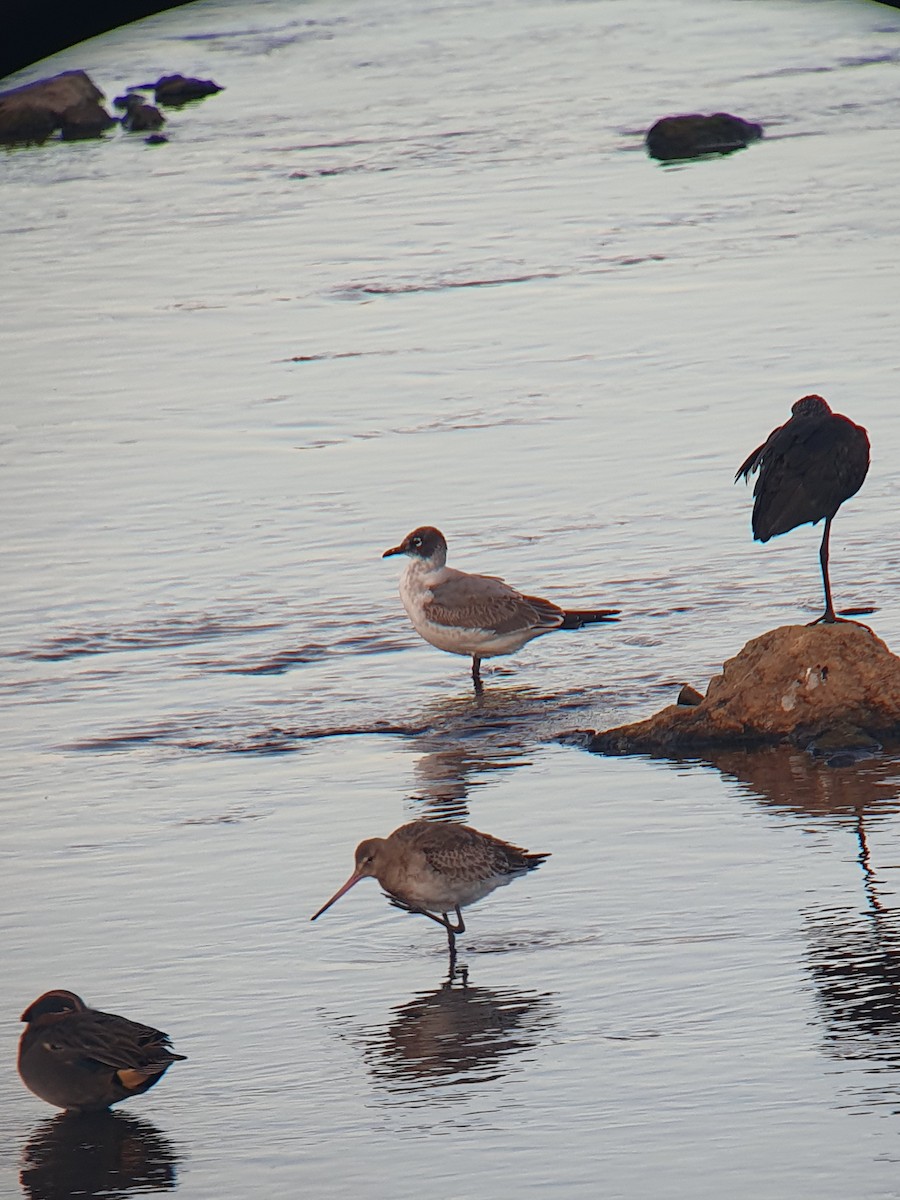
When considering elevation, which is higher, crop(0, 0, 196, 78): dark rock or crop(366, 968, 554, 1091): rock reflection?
crop(0, 0, 196, 78): dark rock

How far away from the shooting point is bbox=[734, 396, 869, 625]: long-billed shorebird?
425 inches

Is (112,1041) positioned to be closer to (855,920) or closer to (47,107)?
(855,920)

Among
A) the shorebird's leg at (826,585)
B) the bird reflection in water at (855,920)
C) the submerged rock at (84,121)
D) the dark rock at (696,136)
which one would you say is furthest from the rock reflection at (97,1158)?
the submerged rock at (84,121)

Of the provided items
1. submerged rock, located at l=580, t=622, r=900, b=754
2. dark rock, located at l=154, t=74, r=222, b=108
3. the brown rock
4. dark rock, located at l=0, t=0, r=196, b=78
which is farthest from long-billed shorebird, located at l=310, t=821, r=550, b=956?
dark rock, located at l=154, t=74, r=222, b=108

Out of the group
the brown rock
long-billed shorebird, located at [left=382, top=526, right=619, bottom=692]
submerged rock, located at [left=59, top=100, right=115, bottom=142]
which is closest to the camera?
long-billed shorebird, located at [left=382, top=526, right=619, bottom=692]

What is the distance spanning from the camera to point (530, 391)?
18.0 m

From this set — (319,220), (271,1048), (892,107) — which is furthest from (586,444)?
(892,107)

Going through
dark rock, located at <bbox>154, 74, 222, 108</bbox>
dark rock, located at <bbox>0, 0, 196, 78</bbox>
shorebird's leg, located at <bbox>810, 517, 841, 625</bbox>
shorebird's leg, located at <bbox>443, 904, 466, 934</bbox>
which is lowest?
dark rock, located at <bbox>154, 74, 222, 108</bbox>

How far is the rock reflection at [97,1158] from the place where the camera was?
5.49m

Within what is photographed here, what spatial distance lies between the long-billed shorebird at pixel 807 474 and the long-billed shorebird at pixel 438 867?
3.88 meters

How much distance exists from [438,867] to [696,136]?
26.9m

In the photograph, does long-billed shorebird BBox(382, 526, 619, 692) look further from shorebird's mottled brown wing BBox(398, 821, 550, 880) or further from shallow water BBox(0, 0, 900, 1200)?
shorebird's mottled brown wing BBox(398, 821, 550, 880)

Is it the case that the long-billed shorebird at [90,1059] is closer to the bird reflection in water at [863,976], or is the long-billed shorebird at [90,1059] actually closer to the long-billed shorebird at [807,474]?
the bird reflection in water at [863,976]

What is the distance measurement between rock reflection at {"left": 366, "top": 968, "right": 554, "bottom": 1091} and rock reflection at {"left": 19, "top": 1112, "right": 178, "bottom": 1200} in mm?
696
